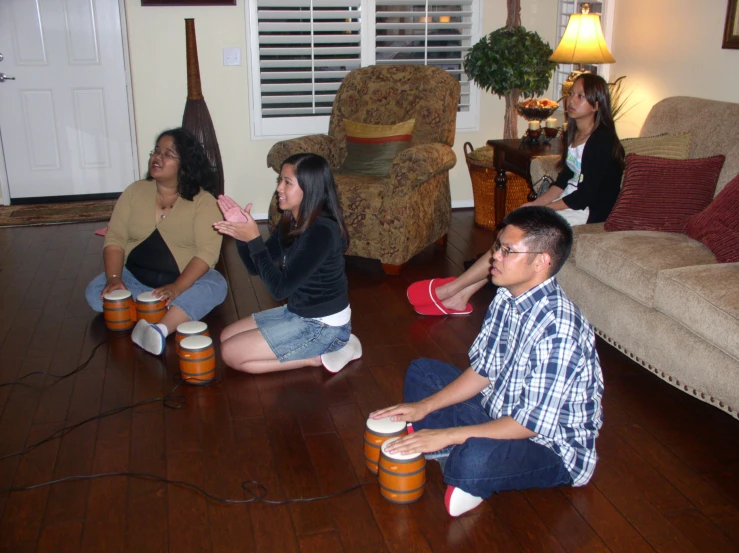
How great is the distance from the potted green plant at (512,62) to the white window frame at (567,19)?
0.68 m

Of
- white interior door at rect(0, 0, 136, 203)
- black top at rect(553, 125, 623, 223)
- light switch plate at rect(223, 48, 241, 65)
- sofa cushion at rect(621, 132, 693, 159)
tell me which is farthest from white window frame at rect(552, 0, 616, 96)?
white interior door at rect(0, 0, 136, 203)

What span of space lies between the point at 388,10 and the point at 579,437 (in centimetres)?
375

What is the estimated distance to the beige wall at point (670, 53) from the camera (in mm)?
4059

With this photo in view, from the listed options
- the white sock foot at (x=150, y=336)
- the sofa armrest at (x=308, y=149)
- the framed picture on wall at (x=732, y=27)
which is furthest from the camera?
the sofa armrest at (x=308, y=149)

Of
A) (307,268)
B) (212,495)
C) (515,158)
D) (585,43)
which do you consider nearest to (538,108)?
(515,158)

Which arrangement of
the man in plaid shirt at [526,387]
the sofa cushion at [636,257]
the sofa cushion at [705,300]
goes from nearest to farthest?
the man in plaid shirt at [526,387] → the sofa cushion at [705,300] → the sofa cushion at [636,257]

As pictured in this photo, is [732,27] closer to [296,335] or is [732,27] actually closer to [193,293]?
[296,335]

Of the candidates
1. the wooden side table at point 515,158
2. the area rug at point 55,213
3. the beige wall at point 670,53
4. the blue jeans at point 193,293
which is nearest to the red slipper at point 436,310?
the wooden side table at point 515,158

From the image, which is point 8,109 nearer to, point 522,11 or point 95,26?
point 95,26

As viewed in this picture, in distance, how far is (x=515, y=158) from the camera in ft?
13.2

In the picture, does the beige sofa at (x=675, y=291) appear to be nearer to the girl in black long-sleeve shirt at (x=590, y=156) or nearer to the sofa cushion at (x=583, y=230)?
the sofa cushion at (x=583, y=230)

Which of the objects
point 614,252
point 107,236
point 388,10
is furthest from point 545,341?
point 388,10

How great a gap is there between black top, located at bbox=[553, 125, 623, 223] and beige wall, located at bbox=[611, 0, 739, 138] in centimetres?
111

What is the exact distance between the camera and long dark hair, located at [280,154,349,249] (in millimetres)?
2609
